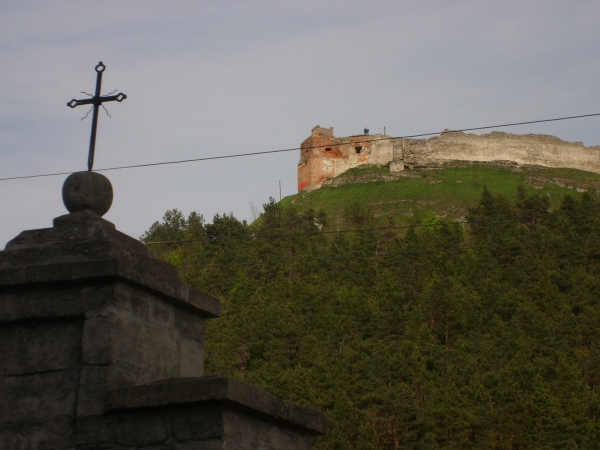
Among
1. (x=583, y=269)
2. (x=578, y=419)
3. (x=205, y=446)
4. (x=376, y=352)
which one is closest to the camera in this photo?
(x=205, y=446)

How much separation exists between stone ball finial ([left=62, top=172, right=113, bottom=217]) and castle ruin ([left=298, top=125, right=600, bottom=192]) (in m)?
50.6

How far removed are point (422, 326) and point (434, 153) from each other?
115ft

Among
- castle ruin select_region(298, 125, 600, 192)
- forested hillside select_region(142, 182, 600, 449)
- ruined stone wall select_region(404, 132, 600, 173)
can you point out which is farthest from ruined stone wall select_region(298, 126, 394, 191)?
forested hillside select_region(142, 182, 600, 449)

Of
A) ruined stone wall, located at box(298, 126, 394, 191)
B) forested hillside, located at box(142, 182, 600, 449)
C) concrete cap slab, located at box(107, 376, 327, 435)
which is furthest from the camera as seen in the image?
ruined stone wall, located at box(298, 126, 394, 191)

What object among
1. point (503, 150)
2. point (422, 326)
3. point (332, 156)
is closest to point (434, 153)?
point (503, 150)

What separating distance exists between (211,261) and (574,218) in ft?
51.1

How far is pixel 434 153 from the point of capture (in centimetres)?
5828

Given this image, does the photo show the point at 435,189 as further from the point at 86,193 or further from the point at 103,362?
the point at 103,362

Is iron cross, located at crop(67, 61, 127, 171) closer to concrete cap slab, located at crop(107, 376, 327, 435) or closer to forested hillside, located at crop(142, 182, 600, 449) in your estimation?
concrete cap slab, located at crop(107, 376, 327, 435)

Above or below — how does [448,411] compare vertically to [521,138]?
below

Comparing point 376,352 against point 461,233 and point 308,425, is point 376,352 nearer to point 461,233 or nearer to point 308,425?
point 461,233

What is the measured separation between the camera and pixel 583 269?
29.7 metres

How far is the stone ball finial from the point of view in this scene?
12.2 feet

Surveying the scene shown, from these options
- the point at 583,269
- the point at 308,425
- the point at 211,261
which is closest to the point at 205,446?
the point at 308,425
